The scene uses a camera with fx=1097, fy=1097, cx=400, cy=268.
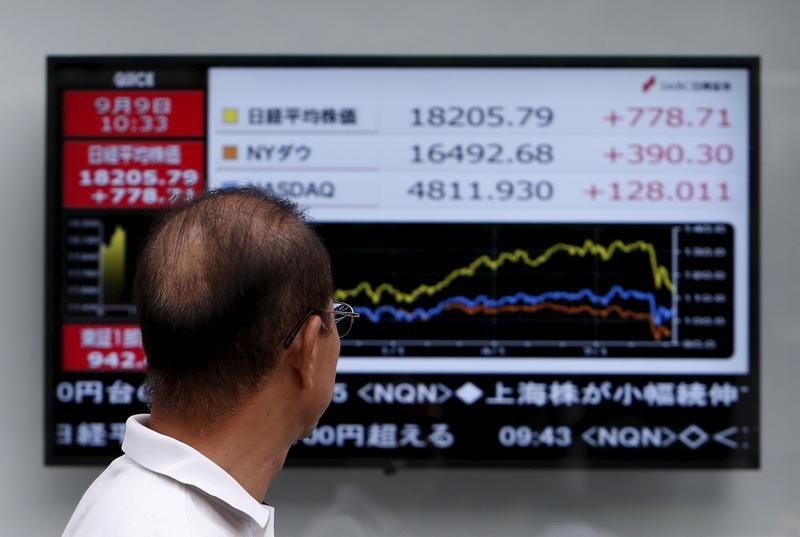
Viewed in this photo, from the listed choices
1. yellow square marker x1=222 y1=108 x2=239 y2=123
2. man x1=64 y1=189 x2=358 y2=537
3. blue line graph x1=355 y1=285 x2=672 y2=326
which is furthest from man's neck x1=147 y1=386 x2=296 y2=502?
yellow square marker x1=222 y1=108 x2=239 y2=123

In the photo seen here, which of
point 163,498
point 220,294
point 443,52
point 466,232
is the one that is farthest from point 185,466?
point 443,52

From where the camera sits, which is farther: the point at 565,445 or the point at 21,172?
the point at 21,172

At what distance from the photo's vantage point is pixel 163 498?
40.8 inches

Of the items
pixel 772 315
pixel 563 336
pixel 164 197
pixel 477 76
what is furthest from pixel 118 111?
pixel 772 315

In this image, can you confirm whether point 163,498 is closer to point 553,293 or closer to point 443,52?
point 553,293

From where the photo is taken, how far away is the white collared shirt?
1011mm

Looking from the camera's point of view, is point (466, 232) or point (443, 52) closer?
point (466, 232)

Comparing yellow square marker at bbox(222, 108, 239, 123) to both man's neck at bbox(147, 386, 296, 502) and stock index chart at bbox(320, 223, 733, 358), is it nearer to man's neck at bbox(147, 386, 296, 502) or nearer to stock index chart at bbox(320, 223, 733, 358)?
stock index chart at bbox(320, 223, 733, 358)

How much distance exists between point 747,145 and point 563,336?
0.69 metres

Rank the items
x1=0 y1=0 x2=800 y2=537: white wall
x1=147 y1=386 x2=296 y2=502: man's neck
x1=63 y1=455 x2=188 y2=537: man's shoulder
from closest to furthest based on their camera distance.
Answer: x1=63 y1=455 x2=188 y2=537: man's shoulder, x1=147 y1=386 x2=296 y2=502: man's neck, x1=0 y1=0 x2=800 y2=537: white wall

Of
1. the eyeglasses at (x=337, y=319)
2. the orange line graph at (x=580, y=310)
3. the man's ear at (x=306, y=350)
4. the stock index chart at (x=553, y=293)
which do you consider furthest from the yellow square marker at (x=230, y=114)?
the man's ear at (x=306, y=350)

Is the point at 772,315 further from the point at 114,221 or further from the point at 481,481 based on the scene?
the point at 114,221

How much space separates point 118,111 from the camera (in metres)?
2.86

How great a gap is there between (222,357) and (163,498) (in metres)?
0.16
